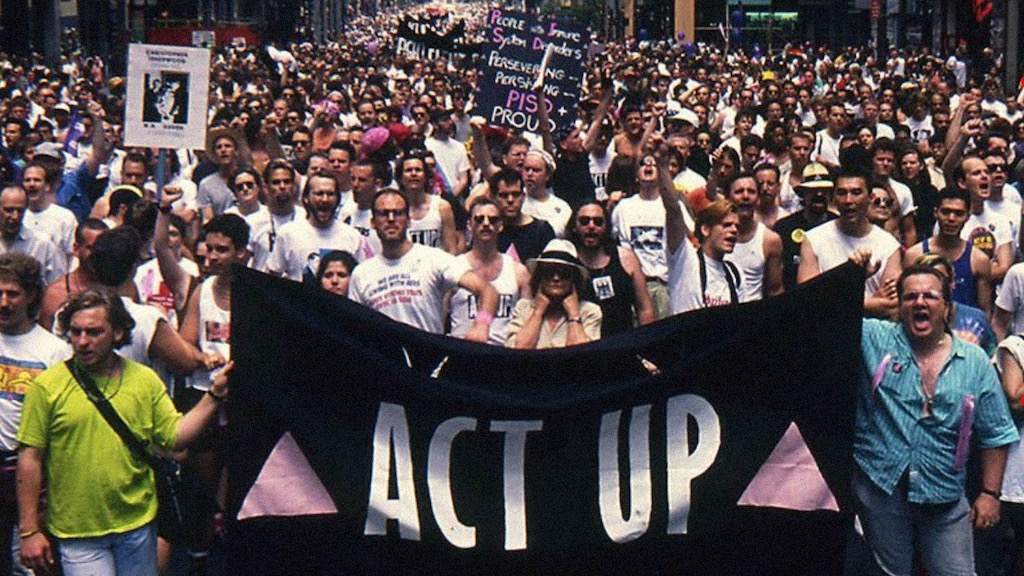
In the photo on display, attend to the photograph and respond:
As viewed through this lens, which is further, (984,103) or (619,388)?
(984,103)

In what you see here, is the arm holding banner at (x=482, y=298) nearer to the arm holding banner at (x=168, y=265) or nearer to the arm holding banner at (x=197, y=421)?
the arm holding banner at (x=168, y=265)

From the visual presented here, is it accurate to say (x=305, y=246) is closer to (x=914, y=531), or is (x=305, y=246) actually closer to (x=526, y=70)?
(x=914, y=531)

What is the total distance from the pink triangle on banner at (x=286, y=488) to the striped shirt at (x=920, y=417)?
1.89 meters

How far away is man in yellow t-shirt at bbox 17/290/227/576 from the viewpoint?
625 cm

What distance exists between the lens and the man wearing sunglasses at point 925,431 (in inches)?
254

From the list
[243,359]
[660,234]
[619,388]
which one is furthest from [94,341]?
[660,234]

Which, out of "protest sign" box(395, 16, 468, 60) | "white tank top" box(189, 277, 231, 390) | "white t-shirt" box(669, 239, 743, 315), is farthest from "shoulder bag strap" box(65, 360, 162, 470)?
"protest sign" box(395, 16, 468, 60)

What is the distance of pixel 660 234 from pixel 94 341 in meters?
5.27

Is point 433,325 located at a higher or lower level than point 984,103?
lower

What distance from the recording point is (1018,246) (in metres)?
11.0

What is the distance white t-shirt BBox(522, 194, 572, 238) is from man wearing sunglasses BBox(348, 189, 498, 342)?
2.10 m

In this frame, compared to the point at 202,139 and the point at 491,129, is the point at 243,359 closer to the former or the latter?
the point at 202,139

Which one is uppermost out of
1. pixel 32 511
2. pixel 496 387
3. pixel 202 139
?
pixel 202 139

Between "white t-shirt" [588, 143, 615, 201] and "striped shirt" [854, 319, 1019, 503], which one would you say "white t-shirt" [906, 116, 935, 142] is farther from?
"striped shirt" [854, 319, 1019, 503]
